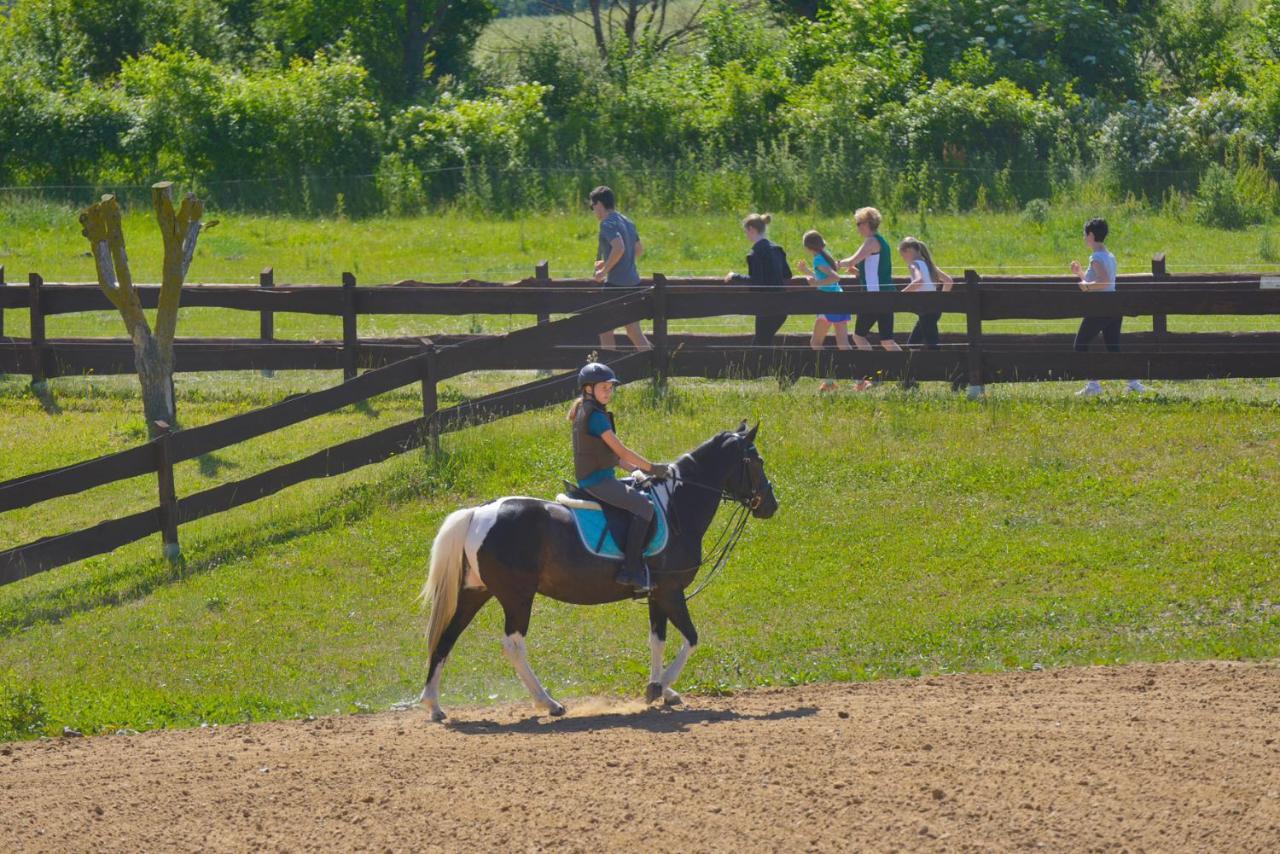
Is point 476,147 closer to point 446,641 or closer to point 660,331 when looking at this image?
point 660,331

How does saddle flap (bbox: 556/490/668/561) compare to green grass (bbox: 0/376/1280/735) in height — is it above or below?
above

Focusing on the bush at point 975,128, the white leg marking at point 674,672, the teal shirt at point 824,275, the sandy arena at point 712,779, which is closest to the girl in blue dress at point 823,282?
the teal shirt at point 824,275

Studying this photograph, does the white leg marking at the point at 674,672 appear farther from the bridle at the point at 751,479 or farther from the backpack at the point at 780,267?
the backpack at the point at 780,267

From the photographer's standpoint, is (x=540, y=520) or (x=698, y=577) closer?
(x=540, y=520)

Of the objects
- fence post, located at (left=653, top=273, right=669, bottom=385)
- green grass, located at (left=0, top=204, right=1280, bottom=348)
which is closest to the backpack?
fence post, located at (left=653, top=273, right=669, bottom=385)

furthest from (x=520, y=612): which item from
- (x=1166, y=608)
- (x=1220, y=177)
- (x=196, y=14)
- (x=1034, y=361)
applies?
(x=196, y=14)

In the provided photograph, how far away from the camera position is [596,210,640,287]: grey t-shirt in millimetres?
17984

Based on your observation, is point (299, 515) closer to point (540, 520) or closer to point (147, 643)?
point (147, 643)

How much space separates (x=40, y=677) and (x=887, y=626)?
6171 millimetres

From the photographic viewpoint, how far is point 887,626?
1230 centimetres

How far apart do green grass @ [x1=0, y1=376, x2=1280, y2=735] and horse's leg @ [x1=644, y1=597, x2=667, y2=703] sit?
0.51 metres

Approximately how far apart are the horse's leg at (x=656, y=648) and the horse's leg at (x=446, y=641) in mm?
1100

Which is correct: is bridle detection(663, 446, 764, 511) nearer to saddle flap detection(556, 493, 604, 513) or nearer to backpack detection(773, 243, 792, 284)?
saddle flap detection(556, 493, 604, 513)

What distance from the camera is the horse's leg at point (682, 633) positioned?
10805 millimetres
